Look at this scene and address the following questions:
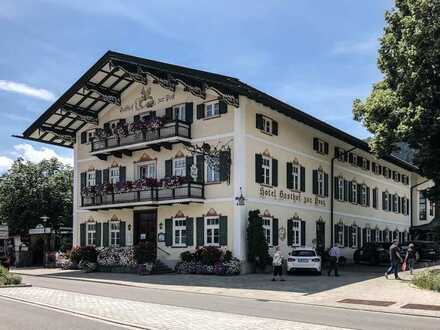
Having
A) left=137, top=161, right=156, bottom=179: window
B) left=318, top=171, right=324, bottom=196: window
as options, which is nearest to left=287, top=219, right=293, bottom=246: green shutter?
left=318, top=171, right=324, bottom=196: window

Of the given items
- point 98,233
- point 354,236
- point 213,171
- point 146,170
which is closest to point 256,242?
point 213,171

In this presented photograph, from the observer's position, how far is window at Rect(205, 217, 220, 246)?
103 ft

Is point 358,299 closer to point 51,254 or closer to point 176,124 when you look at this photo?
point 176,124

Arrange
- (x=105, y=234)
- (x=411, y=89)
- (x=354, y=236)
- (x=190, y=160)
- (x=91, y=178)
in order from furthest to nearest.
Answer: (x=354, y=236) → (x=91, y=178) → (x=105, y=234) → (x=190, y=160) → (x=411, y=89)

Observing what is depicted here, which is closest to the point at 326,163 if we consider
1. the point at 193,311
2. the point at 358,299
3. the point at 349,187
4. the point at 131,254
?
the point at 349,187

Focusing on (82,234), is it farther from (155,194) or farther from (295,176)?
(295,176)

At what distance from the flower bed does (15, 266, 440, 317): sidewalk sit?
94 cm

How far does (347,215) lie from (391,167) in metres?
13.2

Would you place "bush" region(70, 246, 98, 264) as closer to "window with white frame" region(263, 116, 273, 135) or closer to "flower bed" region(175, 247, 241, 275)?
"flower bed" region(175, 247, 241, 275)

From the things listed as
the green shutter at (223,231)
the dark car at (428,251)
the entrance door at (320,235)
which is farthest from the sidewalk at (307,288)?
the dark car at (428,251)

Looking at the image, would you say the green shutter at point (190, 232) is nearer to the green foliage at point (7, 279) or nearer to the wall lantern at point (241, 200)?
the wall lantern at point (241, 200)

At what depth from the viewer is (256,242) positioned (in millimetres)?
29922

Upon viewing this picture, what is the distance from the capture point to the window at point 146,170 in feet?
115

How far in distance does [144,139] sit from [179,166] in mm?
2522
